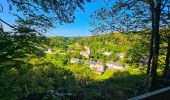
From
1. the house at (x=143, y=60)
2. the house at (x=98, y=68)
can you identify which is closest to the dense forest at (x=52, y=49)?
the house at (x=143, y=60)

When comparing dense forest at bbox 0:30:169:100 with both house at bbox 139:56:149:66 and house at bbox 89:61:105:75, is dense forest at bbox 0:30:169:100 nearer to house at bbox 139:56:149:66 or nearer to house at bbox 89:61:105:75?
house at bbox 139:56:149:66

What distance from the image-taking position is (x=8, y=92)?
8664mm

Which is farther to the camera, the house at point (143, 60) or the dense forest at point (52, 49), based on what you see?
the house at point (143, 60)

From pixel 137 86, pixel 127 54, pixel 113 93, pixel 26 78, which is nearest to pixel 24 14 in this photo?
pixel 26 78

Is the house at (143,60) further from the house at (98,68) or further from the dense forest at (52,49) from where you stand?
the house at (98,68)

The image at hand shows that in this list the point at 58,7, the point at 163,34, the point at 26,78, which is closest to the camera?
the point at 58,7

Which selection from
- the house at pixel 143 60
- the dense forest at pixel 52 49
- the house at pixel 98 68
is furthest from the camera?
the house at pixel 98 68

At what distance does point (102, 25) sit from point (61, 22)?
5.12 m

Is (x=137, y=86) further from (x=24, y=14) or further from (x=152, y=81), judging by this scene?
(x=24, y=14)

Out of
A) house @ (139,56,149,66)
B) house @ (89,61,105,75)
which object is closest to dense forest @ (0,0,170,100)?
house @ (139,56,149,66)

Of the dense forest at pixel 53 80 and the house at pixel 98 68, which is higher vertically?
the dense forest at pixel 53 80

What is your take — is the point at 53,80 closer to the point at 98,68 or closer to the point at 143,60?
the point at 143,60

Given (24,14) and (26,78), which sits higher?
(24,14)

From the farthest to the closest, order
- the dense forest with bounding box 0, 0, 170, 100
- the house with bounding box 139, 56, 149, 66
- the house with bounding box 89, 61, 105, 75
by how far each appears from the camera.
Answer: the house with bounding box 89, 61, 105, 75 < the house with bounding box 139, 56, 149, 66 < the dense forest with bounding box 0, 0, 170, 100
